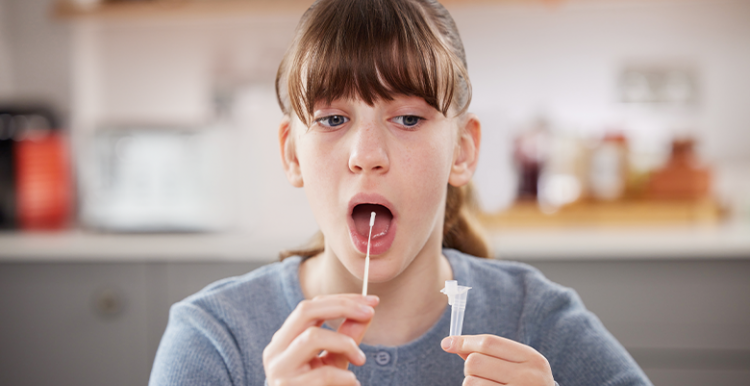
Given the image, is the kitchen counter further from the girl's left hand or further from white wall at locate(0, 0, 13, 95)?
the girl's left hand

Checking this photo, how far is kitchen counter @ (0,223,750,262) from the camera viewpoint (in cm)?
164

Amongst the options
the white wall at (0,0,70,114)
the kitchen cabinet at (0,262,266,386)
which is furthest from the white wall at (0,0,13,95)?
the kitchen cabinet at (0,262,266,386)

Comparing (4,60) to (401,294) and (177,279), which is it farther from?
(401,294)

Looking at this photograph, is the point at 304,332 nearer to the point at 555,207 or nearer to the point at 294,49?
the point at 294,49

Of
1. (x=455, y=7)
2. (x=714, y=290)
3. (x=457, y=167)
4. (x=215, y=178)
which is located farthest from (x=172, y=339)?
(x=455, y=7)

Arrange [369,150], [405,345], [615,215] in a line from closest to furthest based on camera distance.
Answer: [369,150], [405,345], [615,215]

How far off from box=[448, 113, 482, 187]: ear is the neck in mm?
103

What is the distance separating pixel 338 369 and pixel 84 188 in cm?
207

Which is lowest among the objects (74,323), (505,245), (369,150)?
(74,323)

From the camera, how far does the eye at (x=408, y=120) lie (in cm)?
75

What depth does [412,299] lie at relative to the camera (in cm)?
88

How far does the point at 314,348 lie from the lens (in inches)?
21.8

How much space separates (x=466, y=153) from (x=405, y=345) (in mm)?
289

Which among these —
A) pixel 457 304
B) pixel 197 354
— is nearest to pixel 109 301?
pixel 197 354
